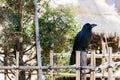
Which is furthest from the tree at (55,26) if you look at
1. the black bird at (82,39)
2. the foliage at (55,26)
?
the black bird at (82,39)

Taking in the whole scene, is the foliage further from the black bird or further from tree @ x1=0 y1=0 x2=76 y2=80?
the black bird

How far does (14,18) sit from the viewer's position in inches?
211

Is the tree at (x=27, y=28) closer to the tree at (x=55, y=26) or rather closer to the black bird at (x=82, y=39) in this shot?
the tree at (x=55, y=26)

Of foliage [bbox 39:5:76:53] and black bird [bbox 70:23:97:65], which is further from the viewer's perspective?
foliage [bbox 39:5:76:53]

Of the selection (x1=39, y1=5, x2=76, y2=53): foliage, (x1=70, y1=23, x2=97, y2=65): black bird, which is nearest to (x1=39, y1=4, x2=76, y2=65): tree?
(x1=39, y1=5, x2=76, y2=53): foliage

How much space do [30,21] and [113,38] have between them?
287 centimetres

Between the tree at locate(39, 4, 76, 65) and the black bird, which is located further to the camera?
the tree at locate(39, 4, 76, 65)

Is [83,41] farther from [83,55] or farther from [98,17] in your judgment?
[98,17]

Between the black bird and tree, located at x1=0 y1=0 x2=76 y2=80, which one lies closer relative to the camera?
the black bird

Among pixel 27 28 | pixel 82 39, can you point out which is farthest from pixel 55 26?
pixel 82 39

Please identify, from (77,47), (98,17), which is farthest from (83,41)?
(98,17)

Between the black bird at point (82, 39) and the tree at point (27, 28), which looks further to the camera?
the tree at point (27, 28)

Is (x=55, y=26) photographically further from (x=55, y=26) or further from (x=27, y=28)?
(x=27, y=28)

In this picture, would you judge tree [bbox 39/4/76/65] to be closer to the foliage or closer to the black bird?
the foliage
